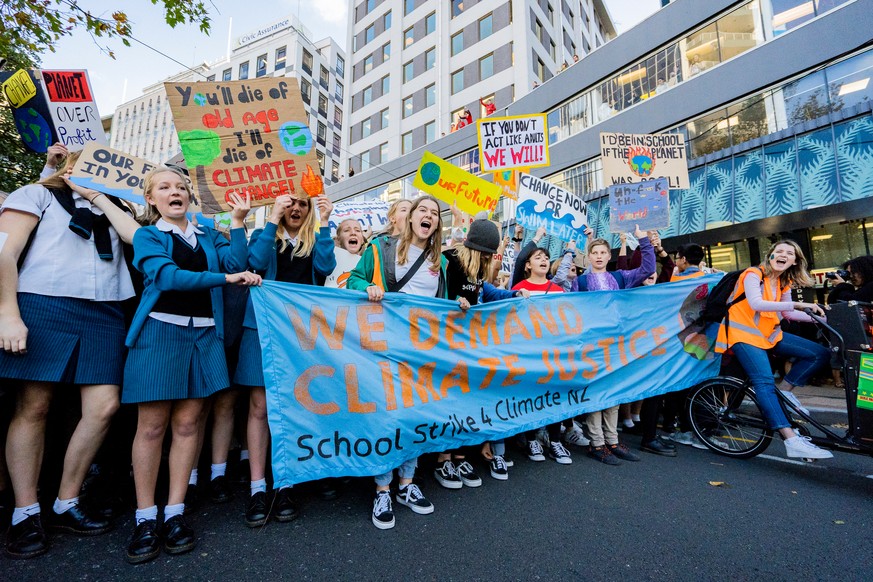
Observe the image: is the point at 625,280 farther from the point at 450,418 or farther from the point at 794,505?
the point at 450,418

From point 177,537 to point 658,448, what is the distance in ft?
13.0

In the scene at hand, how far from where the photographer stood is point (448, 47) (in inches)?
967

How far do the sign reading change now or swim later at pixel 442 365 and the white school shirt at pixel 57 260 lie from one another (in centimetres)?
86

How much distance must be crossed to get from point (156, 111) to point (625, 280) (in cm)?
8521

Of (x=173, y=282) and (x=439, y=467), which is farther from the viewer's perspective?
(x=439, y=467)

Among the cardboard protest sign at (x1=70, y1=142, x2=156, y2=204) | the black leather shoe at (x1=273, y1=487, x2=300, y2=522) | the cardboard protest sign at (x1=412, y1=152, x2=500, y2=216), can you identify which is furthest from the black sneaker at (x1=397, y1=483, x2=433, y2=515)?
the cardboard protest sign at (x1=412, y1=152, x2=500, y2=216)

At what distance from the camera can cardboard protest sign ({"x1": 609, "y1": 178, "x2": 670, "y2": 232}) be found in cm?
493

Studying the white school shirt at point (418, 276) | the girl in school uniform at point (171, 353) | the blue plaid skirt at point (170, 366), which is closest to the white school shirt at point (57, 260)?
the girl in school uniform at point (171, 353)

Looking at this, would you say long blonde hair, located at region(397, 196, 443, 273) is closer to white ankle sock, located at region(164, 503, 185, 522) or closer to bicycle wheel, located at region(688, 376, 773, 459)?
white ankle sock, located at region(164, 503, 185, 522)

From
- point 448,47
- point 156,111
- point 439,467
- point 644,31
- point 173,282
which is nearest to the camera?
point 173,282

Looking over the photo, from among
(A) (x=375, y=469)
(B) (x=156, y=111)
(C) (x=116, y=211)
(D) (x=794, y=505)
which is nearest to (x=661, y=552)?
(D) (x=794, y=505)

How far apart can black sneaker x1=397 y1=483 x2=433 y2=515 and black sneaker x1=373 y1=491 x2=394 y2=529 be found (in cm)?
16

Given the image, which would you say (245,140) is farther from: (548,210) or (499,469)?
(548,210)

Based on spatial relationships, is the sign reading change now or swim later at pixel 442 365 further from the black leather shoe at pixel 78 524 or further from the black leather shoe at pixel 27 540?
the black leather shoe at pixel 27 540
